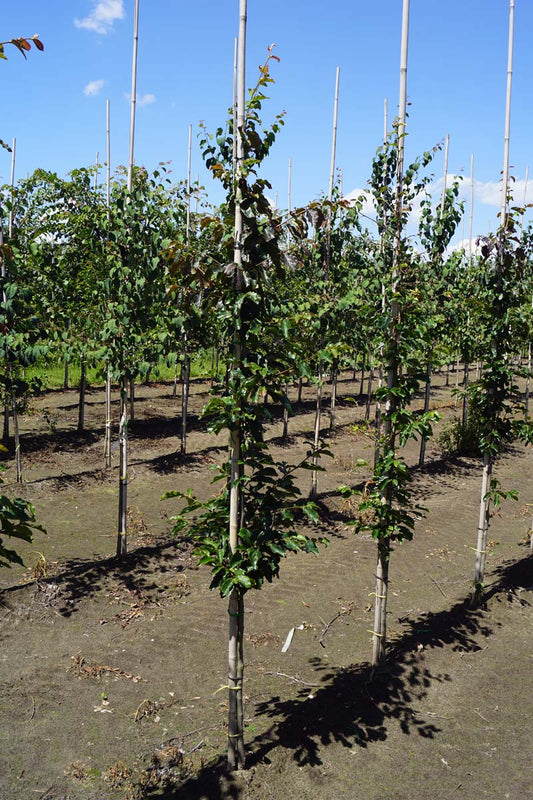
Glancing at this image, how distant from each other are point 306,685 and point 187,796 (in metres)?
2.17

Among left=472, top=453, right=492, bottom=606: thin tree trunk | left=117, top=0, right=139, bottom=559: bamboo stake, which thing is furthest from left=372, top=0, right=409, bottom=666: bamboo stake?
left=117, top=0, right=139, bottom=559: bamboo stake

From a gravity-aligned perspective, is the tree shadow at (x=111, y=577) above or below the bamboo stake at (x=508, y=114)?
below

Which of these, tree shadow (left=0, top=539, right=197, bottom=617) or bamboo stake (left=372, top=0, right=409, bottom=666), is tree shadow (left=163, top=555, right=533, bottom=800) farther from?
tree shadow (left=0, top=539, right=197, bottom=617)

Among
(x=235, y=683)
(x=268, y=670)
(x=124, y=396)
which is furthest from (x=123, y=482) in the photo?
(x=235, y=683)

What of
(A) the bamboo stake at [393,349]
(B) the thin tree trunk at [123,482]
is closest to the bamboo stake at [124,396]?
(B) the thin tree trunk at [123,482]

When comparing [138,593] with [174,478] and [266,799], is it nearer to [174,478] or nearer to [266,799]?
[266,799]

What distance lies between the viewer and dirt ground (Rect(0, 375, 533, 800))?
589cm

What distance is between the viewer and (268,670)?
7727 millimetres

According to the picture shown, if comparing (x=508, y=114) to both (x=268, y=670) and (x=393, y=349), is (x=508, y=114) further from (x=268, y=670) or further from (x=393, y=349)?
(x=268, y=670)

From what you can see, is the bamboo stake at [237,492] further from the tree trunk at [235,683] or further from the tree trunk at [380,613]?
the tree trunk at [380,613]

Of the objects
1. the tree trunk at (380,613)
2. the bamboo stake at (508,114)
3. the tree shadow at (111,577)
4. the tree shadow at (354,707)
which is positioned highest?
the bamboo stake at (508,114)

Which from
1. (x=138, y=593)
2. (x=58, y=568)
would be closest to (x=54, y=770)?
(x=138, y=593)

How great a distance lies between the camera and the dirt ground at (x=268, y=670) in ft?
19.3

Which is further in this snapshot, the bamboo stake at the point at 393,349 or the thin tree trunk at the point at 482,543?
the thin tree trunk at the point at 482,543
